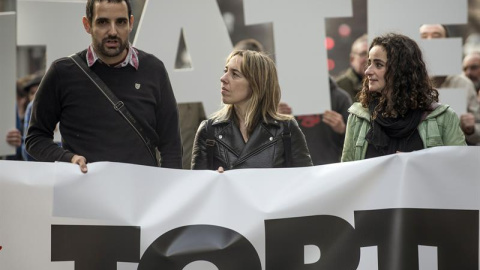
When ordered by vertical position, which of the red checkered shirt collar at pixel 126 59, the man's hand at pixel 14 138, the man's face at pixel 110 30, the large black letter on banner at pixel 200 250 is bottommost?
the large black letter on banner at pixel 200 250

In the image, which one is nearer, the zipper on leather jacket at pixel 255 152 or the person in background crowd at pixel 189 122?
the zipper on leather jacket at pixel 255 152

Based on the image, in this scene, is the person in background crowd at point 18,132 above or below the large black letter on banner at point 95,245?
above

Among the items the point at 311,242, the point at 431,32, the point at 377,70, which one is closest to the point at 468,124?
the point at 431,32

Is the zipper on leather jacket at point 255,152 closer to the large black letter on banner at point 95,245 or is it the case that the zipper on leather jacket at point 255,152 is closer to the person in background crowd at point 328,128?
the large black letter on banner at point 95,245

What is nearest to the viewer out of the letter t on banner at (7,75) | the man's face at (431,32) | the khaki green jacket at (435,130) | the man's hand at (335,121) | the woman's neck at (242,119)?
the khaki green jacket at (435,130)

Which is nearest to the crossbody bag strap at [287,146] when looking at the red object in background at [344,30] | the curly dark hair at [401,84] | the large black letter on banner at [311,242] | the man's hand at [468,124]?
the curly dark hair at [401,84]

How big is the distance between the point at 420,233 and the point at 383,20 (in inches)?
172

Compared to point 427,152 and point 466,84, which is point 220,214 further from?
point 466,84

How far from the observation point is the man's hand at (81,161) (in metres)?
5.00

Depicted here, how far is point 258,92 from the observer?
19.4 ft

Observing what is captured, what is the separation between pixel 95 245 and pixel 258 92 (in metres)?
1.53

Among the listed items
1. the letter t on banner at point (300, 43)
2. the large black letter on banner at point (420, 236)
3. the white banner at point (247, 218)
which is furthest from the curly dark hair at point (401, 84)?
the letter t on banner at point (300, 43)

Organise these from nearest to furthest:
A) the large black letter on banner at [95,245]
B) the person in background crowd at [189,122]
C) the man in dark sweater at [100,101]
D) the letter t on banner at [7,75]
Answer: the large black letter on banner at [95,245], the man in dark sweater at [100,101], the person in background crowd at [189,122], the letter t on banner at [7,75]

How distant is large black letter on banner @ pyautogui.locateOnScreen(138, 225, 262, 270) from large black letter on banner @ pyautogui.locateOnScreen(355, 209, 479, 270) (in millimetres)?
608
